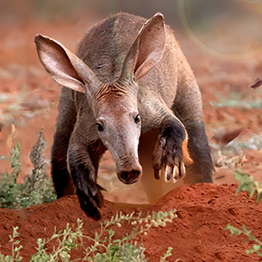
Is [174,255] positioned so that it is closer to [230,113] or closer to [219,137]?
[219,137]

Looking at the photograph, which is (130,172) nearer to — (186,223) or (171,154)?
(186,223)

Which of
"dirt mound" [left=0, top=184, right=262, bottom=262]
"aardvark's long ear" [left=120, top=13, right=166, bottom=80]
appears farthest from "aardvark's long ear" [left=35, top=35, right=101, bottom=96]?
"dirt mound" [left=0, top=184, right=262, bottom=262]

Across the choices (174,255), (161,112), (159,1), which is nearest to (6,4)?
(159,1)

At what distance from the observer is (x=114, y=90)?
3057 mm

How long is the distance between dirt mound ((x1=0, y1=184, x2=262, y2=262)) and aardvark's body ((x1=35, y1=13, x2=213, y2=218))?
6.5 inches

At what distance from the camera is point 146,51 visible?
3260 mm

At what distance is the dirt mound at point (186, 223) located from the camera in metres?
2.28

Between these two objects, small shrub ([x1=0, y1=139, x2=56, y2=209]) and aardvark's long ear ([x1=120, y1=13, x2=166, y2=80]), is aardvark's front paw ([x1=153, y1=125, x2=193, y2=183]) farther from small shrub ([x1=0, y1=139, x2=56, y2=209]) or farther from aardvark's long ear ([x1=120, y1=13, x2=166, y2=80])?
small shrub ([x1=0, y1=139, x2=56, y2=209])

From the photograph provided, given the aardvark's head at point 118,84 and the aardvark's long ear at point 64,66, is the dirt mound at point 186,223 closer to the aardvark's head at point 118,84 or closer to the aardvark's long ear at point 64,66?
the aardvark's head at point 118,84

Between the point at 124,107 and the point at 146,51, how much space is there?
63 cm

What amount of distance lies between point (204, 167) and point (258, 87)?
4.17 m

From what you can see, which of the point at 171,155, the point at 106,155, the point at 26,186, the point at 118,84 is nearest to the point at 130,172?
the point at 171,155

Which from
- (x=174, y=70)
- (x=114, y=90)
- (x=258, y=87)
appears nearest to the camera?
(x=114, y=90)

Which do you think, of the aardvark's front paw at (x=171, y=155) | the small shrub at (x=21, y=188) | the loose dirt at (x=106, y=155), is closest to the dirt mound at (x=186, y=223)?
the loose dirt at (x=106, y=155)
